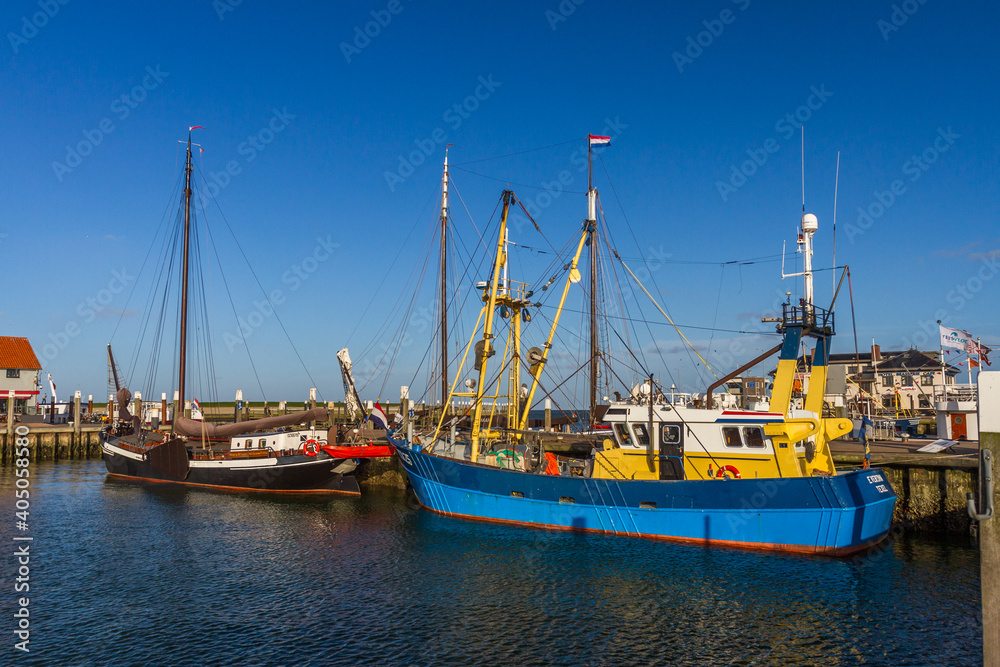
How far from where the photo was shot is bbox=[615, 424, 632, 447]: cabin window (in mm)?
24812

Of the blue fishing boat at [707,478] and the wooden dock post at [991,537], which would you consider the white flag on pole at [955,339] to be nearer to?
the blue fishing boat at [707,478]

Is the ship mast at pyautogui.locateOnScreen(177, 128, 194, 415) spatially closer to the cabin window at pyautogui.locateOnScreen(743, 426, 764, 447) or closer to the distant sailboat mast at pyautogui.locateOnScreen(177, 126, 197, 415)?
the distant sailboat mast at pyautogui.locateOnScreen(177, 126, 197, 415)

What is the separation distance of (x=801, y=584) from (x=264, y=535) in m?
19.5

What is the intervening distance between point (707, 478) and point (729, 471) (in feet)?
2.80

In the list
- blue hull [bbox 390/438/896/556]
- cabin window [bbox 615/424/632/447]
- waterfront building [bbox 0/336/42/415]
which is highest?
waterfront building [bbox 0/336/42/415]

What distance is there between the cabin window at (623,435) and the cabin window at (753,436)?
4376 millimetres

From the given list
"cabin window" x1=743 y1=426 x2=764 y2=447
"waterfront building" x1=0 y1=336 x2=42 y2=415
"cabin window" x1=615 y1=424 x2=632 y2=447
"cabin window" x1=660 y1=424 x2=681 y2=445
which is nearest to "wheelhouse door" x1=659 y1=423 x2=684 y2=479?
"cabin window" x1=660 y1=424 x2=681 y2=445

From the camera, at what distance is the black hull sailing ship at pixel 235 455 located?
34.6 m

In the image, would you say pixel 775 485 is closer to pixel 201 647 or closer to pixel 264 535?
pixel 201 647

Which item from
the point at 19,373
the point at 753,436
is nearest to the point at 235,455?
the point at 753,436

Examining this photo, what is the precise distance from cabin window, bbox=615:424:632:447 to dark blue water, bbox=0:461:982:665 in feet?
12.2

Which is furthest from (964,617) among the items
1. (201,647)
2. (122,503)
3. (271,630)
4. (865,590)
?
(122,503)

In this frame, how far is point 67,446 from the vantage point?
53.3 meters

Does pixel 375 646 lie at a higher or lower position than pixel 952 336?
lower
